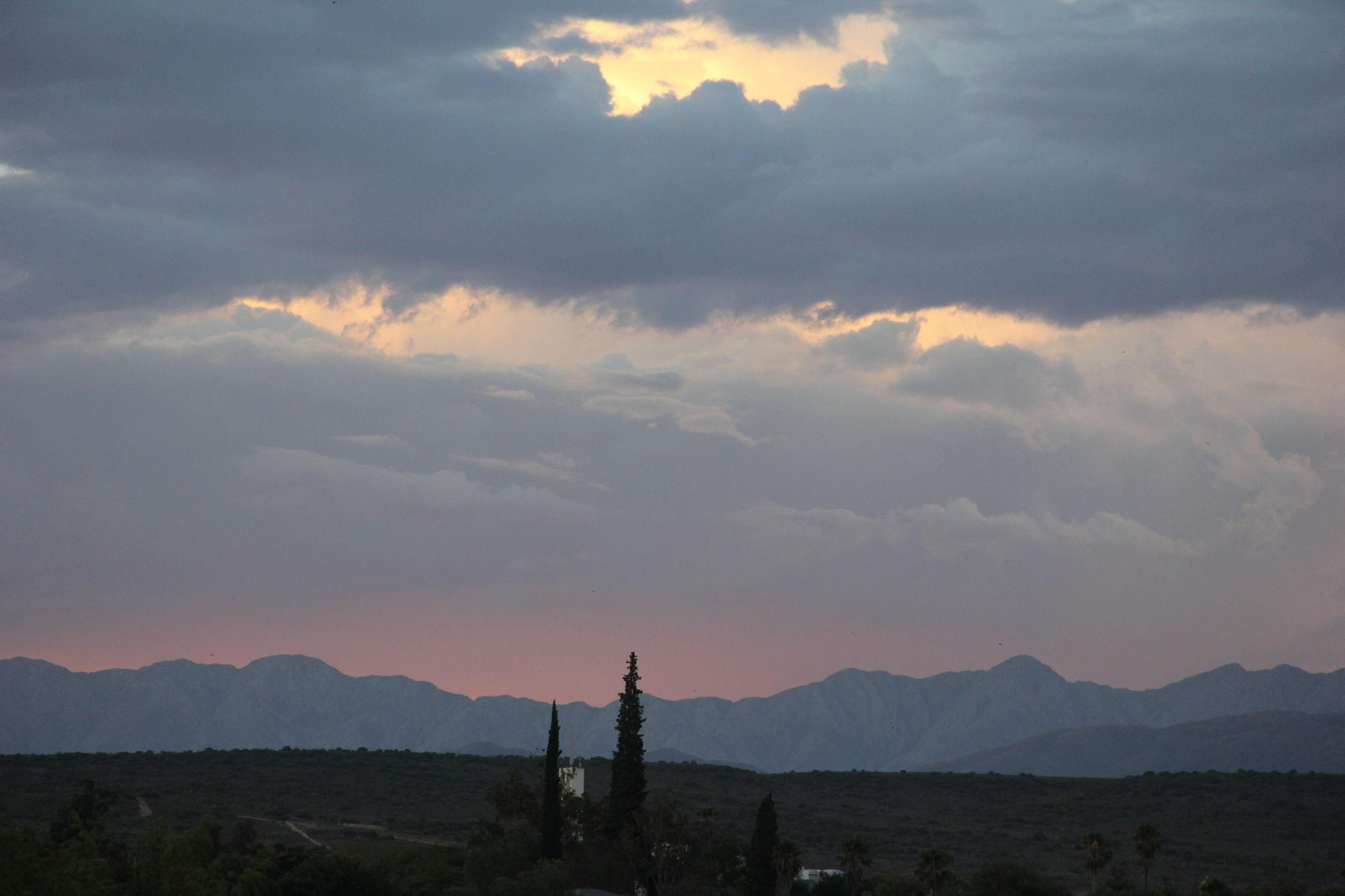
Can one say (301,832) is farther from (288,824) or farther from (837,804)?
(837,804)

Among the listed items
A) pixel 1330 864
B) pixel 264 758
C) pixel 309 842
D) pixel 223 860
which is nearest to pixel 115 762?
pixel 264 758

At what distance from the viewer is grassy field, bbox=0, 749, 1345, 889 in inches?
4045

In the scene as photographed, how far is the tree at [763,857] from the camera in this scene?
6850 centimetres

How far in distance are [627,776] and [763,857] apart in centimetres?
1205

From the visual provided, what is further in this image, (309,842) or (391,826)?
(391,826)

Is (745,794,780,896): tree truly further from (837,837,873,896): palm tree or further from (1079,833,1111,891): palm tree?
(1079,833,1111,891): palm tree

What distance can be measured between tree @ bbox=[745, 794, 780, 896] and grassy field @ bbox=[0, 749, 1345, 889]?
2864 centimetres

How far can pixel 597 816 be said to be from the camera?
261 ft

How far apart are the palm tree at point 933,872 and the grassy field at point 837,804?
2336 cm

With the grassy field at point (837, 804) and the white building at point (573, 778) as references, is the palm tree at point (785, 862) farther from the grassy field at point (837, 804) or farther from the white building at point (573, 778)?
the grassy field at point (837, 804)

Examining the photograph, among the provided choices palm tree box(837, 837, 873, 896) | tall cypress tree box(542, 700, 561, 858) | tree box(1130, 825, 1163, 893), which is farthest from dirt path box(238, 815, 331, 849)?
tree box(1130, 825, 1163, 893)

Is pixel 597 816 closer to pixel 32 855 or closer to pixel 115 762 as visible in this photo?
pixel 32 855

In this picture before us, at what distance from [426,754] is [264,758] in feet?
58.5

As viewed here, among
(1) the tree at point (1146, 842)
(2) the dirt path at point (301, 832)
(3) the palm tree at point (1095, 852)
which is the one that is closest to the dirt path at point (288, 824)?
(2) the dirt path at point (301, 832)
